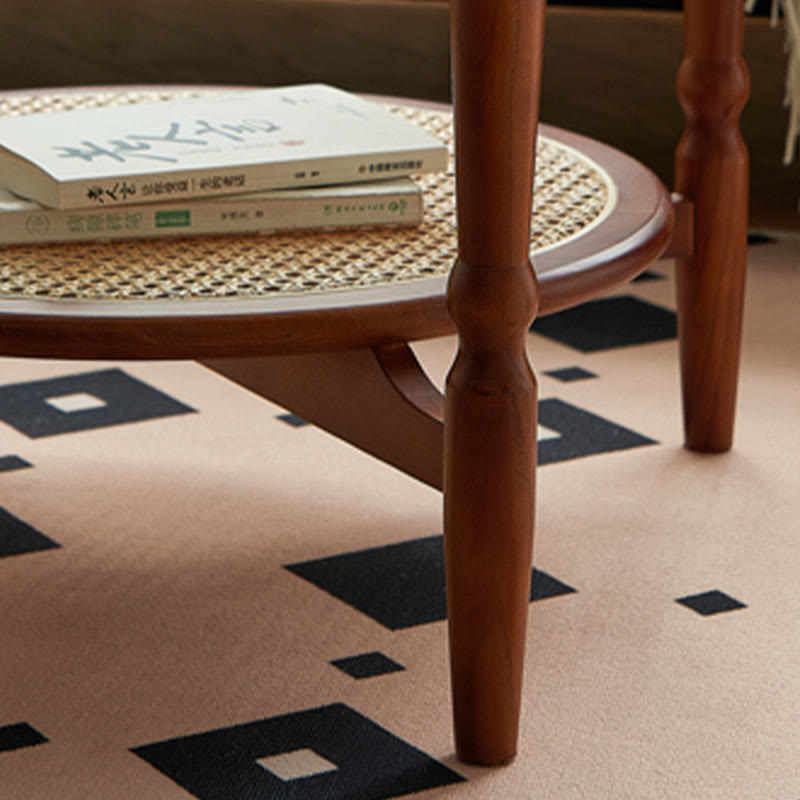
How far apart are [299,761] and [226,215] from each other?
0.32 metres

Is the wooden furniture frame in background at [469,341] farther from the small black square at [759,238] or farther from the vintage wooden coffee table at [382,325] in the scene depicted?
the small black square at [759,238]

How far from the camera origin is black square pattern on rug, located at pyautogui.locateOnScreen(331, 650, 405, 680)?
0.89 metres

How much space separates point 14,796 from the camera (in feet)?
2.51

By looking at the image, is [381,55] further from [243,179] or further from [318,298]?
[318,298]

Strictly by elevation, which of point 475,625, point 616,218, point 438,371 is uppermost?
point 616,218

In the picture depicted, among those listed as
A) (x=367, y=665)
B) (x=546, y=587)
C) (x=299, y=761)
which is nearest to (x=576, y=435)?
(x=546, y=587)

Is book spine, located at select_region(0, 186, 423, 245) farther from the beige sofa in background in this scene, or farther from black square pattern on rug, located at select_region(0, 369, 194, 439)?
the beige sofa in background

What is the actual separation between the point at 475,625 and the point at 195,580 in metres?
0.29

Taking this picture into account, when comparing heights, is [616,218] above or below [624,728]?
above

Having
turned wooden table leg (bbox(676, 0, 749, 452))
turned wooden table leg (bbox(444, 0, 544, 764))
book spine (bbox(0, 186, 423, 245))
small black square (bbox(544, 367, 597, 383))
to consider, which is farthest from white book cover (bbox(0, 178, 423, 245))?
small black square (bbox(544, 367, 597, 383))

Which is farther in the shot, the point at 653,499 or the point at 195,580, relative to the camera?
the point at 653,499

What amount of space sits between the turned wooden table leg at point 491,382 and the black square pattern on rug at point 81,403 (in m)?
0.57

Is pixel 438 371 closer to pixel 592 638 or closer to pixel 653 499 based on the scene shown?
pixel 653 499

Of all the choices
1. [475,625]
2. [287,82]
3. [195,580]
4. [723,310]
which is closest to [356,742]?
[475,625]
